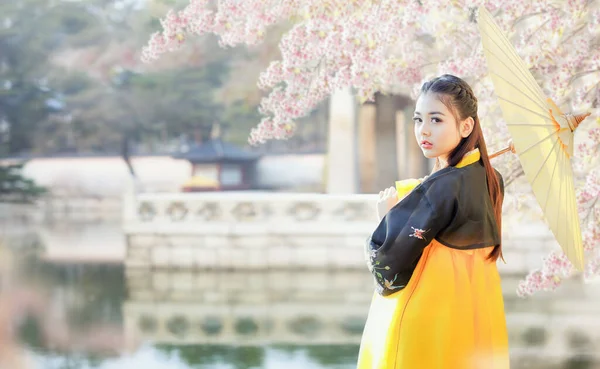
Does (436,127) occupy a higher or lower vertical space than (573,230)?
higher

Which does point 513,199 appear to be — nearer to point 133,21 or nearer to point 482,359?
point 482,359

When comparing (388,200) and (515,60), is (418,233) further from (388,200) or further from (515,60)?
(515,60)

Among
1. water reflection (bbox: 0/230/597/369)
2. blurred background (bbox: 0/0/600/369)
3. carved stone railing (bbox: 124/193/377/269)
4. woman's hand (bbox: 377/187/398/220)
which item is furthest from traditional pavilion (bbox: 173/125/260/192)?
woman's hand (bbox: 377/187/398/220)

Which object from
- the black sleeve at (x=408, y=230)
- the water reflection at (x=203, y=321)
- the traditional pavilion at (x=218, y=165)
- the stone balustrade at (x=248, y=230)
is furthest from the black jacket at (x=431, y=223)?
the traditional pavilion at (x=218, y=165)

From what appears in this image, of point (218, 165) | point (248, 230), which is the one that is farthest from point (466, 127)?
point (218, 165)

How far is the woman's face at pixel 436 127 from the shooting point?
5.84 ft

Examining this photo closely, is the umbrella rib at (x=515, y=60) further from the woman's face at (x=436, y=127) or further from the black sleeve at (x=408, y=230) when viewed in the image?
the black sleeve at (x=408, y=230)

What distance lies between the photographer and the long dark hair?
178cm

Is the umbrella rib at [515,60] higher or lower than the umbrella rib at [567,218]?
higher

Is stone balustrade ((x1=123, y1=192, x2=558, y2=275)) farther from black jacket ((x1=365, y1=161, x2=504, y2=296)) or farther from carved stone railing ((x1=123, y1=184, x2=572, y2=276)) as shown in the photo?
black jacket ((x1=365, y1=161, x2=504, y2=296))

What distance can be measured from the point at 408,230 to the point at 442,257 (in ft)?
0.34

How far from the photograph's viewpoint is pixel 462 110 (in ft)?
5.88

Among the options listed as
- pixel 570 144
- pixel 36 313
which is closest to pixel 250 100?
pixel 36 313

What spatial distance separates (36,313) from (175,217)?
232 cm
